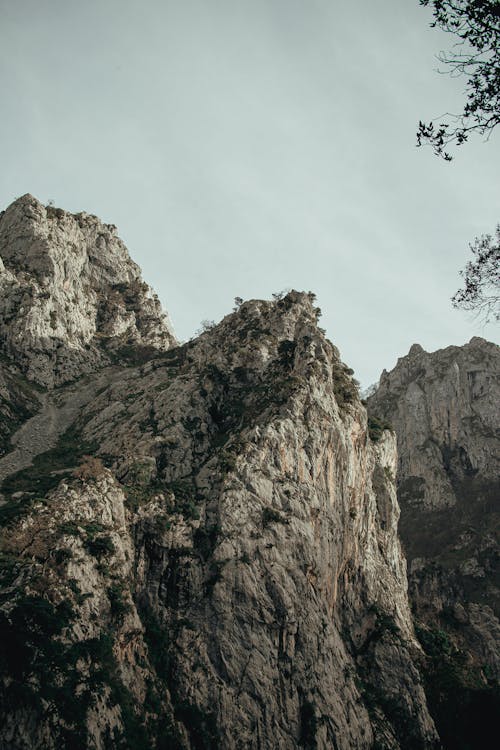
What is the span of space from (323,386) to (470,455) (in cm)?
7814

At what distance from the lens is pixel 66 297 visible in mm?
99875

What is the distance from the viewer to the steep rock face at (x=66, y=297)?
3479 inches

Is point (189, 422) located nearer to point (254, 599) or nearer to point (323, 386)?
point (323, 386)

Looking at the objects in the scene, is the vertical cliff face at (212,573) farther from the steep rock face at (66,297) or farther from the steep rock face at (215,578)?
the steep rock face at (66,297)

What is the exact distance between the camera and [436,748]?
50.0 m

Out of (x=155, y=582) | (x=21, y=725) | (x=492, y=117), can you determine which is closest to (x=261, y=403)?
(x=155, y=582)

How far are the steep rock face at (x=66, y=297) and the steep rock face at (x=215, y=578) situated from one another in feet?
74.1

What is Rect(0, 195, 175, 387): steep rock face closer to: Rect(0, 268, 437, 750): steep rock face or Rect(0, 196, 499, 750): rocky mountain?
Rect(0, 196, 499, 750): rocky mountain

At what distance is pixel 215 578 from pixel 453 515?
85985 millimetres

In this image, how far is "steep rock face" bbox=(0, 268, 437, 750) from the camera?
3584 centimetres

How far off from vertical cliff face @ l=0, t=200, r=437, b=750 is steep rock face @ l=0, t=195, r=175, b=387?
1658 centimetres

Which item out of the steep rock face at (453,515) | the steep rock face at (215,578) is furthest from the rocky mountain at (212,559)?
the steep rock face at (453,515)

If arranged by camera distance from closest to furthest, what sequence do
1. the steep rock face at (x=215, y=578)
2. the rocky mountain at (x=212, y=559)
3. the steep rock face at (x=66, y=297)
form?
1. the steep rock face at (x=215, y=578)
2. the rocky mountain at (x=212, y=559)
3. the steep rock face at (x=66, y=297)

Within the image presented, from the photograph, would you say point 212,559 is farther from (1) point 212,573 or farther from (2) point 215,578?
(2) point 215,578
